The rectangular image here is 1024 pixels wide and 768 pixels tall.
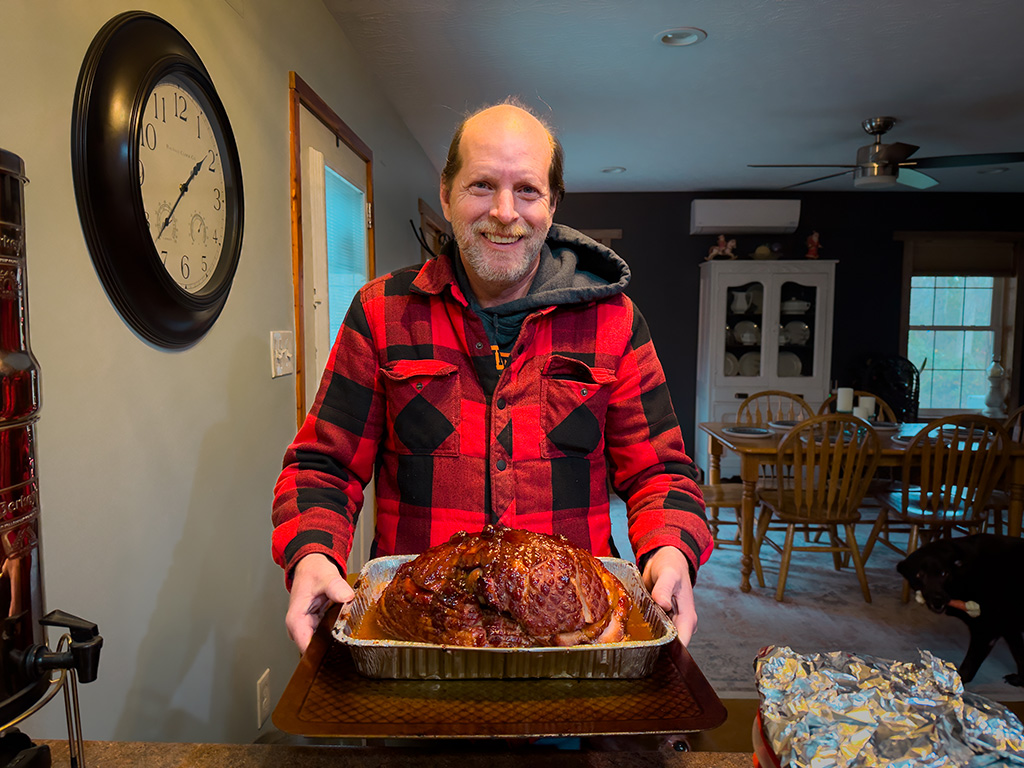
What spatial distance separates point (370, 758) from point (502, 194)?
849 millimetres

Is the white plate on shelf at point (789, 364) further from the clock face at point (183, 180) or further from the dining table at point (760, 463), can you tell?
the clock face at point (183, 180)

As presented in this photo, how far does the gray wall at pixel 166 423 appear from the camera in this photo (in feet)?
3.33

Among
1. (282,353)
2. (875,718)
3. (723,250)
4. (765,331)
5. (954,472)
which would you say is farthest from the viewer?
(723,250)

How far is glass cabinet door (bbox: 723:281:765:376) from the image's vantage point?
574cm

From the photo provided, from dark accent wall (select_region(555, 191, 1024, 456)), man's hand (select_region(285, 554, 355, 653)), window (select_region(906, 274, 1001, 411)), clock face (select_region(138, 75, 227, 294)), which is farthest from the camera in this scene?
window (select_region(906, 274, 1001, 411))

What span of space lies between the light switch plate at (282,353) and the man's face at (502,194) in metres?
0.95

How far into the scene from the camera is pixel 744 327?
577 centimetres

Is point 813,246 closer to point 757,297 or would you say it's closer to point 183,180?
point 757,297

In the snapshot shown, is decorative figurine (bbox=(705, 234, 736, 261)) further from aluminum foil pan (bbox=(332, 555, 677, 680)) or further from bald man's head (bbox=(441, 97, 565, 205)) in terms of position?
aluminum foil pan (bbox=(332, 555, 677, 680))

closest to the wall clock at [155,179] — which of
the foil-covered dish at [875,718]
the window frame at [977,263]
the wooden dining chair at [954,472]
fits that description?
the foil-covered dish at [875,718]

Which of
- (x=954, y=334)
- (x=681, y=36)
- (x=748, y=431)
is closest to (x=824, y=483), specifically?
(x=748, y=431)

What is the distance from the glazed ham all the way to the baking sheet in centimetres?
7

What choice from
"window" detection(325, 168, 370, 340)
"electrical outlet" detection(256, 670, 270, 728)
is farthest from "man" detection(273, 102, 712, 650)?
"window" detection(325, 168, 370, 340)

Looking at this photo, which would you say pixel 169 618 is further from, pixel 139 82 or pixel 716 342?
pixel 716 342
